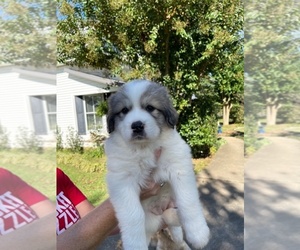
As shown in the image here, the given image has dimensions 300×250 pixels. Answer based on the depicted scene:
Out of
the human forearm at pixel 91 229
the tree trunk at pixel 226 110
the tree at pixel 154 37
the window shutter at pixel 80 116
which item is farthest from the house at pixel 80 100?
the human forearm at pixel 91 229

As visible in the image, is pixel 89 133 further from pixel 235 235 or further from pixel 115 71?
pixel 235 235

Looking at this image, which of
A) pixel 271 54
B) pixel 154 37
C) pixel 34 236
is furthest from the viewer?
pixel 154 37

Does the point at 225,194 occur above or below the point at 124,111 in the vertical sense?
below

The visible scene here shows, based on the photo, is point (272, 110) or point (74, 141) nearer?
point (272, 110)

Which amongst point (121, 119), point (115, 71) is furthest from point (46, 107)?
point (115, 71)

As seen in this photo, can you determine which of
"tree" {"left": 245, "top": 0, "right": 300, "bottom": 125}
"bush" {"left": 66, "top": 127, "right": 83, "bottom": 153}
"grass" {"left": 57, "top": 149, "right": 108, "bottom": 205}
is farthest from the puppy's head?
"bush" {"left": 66, "top": 127, "right": 83, "bottom": 153}

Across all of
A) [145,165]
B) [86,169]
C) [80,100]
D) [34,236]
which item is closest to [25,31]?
[34,236]

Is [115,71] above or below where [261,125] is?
above

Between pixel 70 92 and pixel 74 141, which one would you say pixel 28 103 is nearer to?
pixel 74 141
